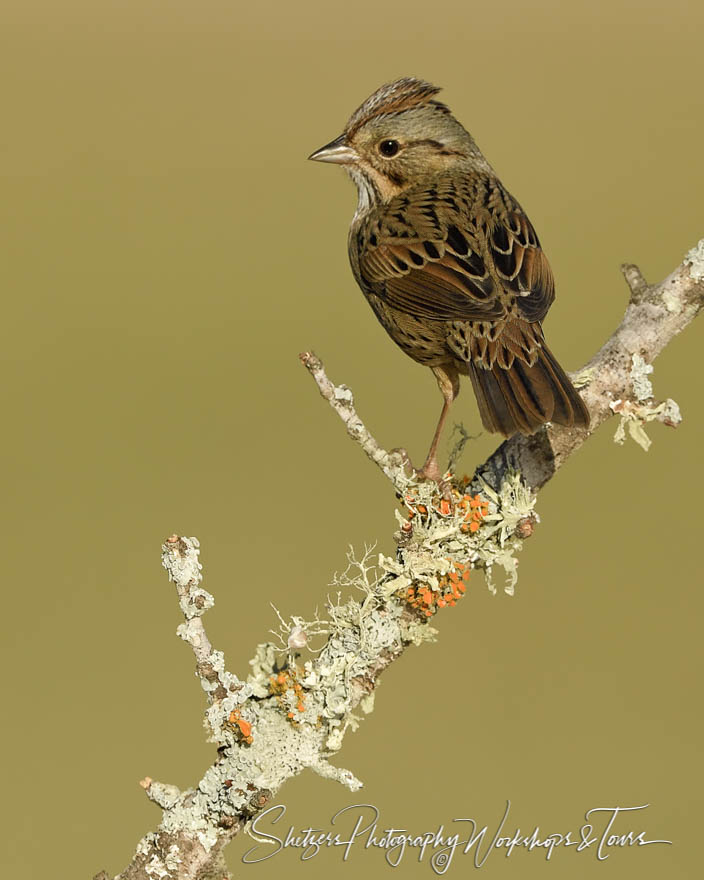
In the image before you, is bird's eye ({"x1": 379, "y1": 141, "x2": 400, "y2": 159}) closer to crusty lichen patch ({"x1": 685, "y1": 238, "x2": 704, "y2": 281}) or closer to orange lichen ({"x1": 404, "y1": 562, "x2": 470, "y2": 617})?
crusty lichen patch ({"x1": 685, "y1": 238, "x2": 704, "y2": 281})

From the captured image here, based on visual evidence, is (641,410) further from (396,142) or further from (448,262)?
(396,142)

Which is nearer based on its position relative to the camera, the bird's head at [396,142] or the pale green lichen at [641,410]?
the pale green lichen at [641,410]

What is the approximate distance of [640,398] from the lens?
9.66ft

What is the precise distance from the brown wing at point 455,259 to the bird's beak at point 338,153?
0.30 m

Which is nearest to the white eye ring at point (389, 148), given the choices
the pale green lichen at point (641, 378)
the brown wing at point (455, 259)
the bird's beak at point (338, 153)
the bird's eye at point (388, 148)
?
the bird's eye at point (388, 148)

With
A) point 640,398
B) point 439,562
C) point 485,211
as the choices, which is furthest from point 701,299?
point 439,562

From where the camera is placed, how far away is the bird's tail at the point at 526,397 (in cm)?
287

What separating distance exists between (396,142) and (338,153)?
23 centimetres

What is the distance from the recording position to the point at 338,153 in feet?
13.5

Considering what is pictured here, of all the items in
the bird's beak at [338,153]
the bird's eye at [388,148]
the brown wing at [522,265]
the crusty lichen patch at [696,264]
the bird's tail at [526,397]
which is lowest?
the bird's tail at [526,397]

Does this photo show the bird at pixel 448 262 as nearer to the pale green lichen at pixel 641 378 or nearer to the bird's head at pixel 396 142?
the bird's head at pixel 396 142

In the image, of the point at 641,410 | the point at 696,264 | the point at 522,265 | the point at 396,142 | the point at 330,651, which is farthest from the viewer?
the point at 396,142

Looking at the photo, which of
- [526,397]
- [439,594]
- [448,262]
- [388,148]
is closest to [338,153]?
[388,148]

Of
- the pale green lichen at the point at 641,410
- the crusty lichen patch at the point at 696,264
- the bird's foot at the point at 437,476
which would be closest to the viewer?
the bird's foot at the point at 437,476
